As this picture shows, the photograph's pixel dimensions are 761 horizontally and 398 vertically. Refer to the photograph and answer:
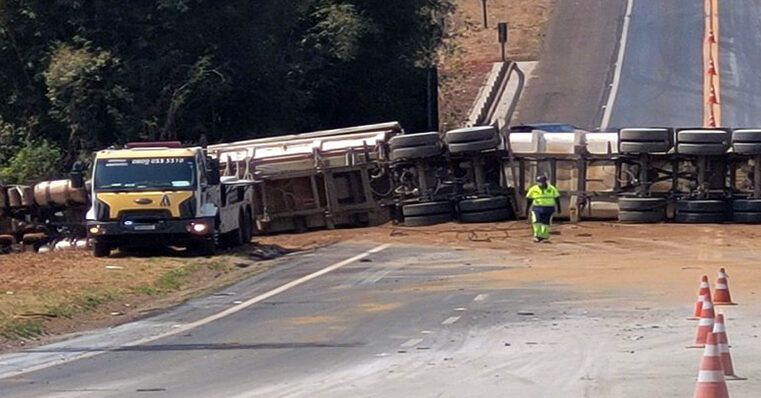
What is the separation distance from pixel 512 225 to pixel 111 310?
14957 millimetres

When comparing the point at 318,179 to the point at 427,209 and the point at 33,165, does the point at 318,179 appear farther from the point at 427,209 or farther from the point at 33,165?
the point at 33,165

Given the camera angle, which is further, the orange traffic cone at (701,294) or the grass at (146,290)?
the grass at (146,290)

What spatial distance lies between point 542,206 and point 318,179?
667 cm

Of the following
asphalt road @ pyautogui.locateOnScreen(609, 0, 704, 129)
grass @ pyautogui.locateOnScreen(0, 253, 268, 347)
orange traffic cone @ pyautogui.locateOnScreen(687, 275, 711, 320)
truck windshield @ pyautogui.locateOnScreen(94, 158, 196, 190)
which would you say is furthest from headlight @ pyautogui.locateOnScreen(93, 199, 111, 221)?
asphalt road @ pyautogui.locateOnScreen(609, 0, 704, 129)

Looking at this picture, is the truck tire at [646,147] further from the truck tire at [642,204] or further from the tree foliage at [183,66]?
the tree foliage at [183,66]

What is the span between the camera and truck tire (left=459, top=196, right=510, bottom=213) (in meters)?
34.8

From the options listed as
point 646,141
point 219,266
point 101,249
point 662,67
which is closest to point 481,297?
point 219,266

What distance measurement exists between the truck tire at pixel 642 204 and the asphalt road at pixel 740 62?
1879 centimetres

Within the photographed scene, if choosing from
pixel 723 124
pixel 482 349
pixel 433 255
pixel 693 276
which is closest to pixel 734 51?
pixel 723 124

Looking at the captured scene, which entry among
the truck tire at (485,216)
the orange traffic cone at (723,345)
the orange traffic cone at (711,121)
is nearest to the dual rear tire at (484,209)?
the truck tire at (485,216)

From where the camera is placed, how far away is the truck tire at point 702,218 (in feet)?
110

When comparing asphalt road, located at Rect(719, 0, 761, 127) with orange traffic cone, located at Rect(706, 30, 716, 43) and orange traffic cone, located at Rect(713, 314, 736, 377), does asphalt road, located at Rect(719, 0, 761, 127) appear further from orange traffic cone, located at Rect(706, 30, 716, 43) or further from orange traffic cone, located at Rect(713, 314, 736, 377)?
orange traffic cone, located at Rect(713, 314, 736, 377)

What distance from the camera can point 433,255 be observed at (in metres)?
29.5

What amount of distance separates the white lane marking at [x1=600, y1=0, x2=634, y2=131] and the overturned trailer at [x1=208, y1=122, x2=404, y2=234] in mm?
16215
